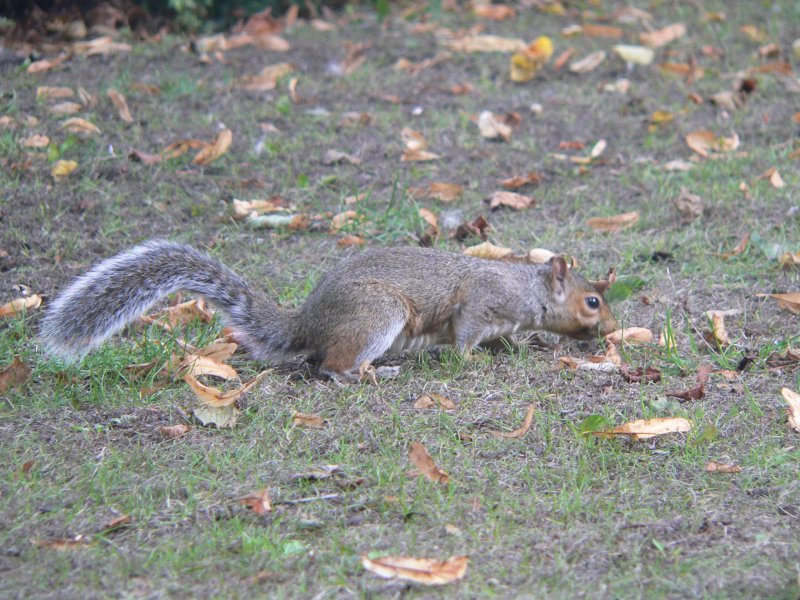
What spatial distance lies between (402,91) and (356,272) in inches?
137

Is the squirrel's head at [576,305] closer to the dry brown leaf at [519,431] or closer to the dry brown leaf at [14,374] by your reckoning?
the dry brown leaf at [519,431]

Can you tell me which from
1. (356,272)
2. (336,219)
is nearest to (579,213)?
(336,219)

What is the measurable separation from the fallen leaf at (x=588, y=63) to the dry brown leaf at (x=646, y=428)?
15.6ft

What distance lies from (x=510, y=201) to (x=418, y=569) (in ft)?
10.6

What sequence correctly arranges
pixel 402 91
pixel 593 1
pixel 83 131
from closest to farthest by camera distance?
pixel 83 131 → pixel 402 91 → pixel 593 1

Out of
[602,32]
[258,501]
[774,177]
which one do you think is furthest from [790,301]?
[602,32]

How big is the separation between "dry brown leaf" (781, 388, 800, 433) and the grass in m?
0.05

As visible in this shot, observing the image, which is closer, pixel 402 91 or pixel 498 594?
pixel 498 594

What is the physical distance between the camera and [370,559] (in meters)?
2.66

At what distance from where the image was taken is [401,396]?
148 inches

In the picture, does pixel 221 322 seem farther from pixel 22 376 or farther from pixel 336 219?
pixel 336 219

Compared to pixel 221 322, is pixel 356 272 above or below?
above

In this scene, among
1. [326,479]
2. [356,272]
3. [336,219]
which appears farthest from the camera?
[336,219]

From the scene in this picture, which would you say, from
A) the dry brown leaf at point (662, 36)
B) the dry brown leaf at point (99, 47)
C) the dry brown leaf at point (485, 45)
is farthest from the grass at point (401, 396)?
the dry brown leaf at point (662, 36)
